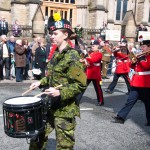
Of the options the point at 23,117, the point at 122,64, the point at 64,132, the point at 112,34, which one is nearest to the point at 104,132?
the point at 64,132

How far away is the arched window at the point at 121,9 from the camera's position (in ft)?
104

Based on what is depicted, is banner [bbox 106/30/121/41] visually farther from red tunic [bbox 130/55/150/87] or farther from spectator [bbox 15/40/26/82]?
red tunic [bbox 130/55/150/87]

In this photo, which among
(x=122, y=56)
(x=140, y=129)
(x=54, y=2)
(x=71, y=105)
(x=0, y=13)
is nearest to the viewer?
(x=71, y=105)

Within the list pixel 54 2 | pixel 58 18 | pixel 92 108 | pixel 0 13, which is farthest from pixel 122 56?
pixel 54 2

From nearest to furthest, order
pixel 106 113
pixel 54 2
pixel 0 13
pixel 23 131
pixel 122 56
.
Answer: pixel 23 131 < pixel 106 113 < pixel 122 56 < pixel 0 13 < pixel 54 2

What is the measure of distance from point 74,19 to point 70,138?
2574 cm

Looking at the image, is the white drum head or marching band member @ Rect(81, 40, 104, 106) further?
marching band member @ Rect(81, 40, 104, 106)

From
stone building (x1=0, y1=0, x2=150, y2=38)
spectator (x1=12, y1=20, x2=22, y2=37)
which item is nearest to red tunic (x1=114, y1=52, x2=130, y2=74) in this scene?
spectator (x1=12, y1=20, x2=22, y2=37)

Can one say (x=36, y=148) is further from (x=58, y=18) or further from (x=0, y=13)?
(x=0, y=13)

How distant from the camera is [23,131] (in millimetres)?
3314

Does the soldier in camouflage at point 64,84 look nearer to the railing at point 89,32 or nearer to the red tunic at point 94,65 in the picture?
the red tunic at point 94,65

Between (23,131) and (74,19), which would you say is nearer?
(23,131)

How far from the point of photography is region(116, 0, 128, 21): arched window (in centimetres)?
3161

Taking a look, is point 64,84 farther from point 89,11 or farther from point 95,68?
point 89,11
